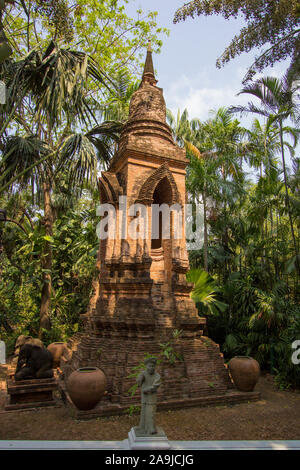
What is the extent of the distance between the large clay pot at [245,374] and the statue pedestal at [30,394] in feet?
12.7

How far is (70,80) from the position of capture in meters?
8.40

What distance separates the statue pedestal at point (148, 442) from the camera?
3955 mm

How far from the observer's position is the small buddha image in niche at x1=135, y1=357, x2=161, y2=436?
4245 millimetres

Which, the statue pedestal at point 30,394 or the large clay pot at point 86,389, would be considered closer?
the large clay pot at point 86,389

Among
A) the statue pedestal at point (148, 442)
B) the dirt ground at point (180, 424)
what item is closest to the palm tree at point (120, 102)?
the dirt ground at point (180, 424)

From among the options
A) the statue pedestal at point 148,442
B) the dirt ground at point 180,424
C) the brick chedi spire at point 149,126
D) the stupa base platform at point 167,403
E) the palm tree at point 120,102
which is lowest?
the dirt ground at point 180,424

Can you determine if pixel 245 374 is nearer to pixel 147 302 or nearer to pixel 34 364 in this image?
pixel 147 302

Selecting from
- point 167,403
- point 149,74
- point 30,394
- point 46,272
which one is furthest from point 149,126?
point 30,394

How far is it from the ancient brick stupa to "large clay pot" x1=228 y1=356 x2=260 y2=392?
0.17m

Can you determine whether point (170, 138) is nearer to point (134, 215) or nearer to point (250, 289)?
point (134, 215)

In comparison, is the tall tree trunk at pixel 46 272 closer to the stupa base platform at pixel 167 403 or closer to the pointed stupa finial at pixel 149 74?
the stupa base platform at pixel 167 403

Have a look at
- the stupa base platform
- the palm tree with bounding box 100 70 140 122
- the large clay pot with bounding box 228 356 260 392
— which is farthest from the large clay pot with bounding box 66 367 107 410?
the palm tree with bounding box 100 70 140 122

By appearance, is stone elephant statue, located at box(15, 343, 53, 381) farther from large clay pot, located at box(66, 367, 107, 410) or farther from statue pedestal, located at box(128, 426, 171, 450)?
statue pedestal, located at box(128, 426, 171, 450)

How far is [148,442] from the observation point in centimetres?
403
